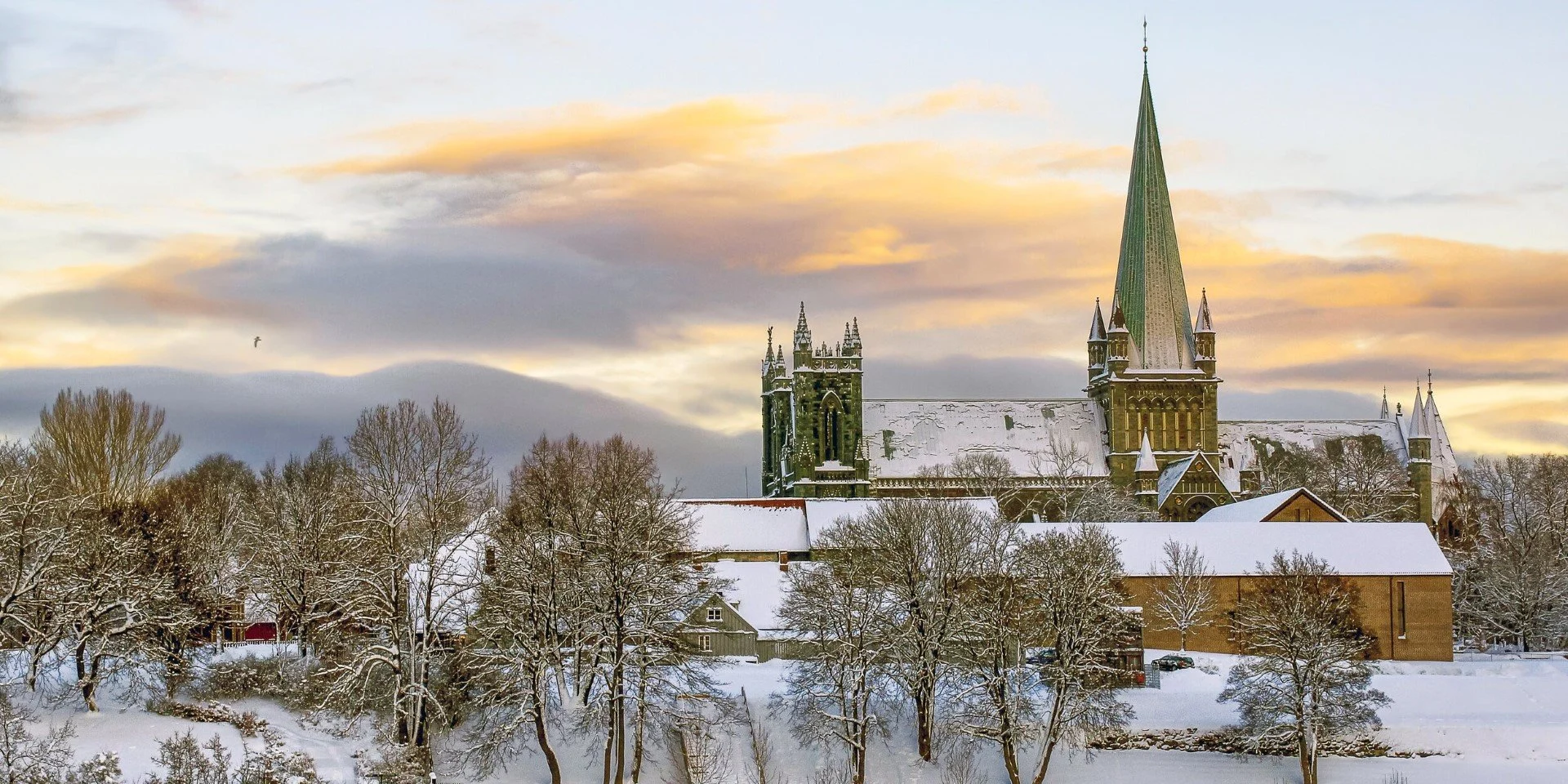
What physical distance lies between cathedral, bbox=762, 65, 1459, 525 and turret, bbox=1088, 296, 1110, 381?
0.08 m

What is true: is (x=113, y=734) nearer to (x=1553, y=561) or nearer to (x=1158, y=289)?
(x=1553, y=561)

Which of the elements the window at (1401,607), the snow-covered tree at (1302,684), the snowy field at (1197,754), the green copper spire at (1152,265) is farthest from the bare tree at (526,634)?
the green copper spire at (1152,265)

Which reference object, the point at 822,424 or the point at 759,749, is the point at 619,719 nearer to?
the point at 759,749

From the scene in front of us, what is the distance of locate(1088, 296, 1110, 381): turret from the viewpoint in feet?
404

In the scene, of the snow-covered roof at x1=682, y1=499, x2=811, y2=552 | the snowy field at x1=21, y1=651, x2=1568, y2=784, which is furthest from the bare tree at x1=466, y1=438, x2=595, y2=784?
the snow-covered roof at x1=682, y1=499, x2=811, y2=552

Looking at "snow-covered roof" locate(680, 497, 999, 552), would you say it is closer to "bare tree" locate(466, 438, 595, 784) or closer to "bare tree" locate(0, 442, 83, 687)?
"bare tree" locate(466, 438, 595, 784)

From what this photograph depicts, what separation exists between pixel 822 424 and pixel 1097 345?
22261 millimetres

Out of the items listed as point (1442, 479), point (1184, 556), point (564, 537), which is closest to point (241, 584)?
point (564, 537)

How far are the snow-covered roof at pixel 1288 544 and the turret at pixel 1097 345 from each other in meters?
40.4

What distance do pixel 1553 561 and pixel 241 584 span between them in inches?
2519

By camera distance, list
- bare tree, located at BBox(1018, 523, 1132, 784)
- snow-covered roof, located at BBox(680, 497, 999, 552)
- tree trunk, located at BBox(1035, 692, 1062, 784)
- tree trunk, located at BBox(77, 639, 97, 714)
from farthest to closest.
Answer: snow-covered roof, located at BBox(680, 497, 999, 552)
bare tree, located at BBox(1018, 523, 1132, 784)
tree trunk, located at BBox(77, 639, 97, 714)
tree trunk, located at BBox(1035, 692, 1062, 784)

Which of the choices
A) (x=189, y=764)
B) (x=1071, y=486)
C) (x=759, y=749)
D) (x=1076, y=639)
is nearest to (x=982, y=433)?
(x=1071, y=486)

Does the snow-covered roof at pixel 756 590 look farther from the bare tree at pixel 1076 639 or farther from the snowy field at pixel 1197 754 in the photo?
the bare tree at pixel 1076 639

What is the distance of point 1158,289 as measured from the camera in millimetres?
121125
